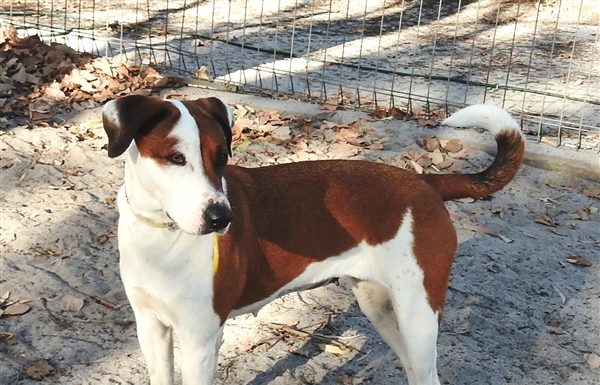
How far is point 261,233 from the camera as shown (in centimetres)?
337

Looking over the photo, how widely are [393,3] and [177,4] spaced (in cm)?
322

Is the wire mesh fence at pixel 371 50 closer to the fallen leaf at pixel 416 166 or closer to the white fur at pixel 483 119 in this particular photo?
the fallen leaf at pixel 416 166

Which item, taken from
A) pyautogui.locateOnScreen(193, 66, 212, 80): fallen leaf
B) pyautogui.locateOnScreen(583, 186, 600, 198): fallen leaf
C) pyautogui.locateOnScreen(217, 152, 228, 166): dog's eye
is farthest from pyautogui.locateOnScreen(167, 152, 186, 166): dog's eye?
pyautogui.locateOnScreen(193, 66, 212, 80): fallen leaf

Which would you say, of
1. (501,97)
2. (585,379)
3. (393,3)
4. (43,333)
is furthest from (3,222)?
(393,3)

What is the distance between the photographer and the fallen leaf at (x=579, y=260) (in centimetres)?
523

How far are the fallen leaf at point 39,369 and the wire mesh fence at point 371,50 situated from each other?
4184 millimetres

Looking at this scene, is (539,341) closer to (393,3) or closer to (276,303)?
(276,303)

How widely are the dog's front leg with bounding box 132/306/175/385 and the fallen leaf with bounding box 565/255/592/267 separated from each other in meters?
2.79

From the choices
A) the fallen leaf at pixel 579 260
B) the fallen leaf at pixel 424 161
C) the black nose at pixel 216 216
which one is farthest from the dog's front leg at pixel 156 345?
the fallen leaf at pixel 424 161

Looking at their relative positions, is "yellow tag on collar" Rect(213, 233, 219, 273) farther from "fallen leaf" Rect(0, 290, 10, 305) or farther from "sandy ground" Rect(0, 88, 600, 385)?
"fallen leaf" Rect(0, 290, 10, 305)

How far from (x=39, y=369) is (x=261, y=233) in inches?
53.4

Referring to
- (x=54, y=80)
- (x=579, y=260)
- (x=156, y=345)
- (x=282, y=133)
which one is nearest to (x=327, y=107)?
(x=282, y=133)

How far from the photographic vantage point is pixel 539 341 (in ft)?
14.7

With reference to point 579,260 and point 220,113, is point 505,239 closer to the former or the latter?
point 579,260
